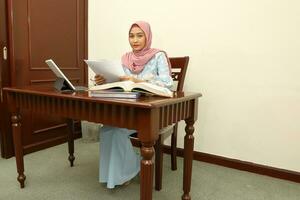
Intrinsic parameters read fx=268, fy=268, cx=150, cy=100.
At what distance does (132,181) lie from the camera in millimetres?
1941

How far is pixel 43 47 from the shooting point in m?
2.45

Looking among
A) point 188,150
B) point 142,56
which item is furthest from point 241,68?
point 188,150

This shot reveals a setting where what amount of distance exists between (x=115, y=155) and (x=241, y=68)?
1.19 metres

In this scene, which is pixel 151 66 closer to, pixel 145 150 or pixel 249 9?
pixel 145 150

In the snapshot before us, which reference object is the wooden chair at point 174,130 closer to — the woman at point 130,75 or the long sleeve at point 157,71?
the woman at point 130,75

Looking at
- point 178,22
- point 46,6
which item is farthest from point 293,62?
point 46,6

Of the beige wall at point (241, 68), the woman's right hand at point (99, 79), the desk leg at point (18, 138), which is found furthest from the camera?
the beige wall at point (241, 68)

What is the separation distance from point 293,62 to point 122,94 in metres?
1.39

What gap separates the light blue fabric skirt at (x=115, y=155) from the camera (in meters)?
1.70

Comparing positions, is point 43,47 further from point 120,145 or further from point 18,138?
point 120,145

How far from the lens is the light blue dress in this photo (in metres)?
1.69

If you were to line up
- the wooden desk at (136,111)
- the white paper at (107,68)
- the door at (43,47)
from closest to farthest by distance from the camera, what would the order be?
the wooden desk at (136,111) < the white paper at (107,68) < the door at (43,47)

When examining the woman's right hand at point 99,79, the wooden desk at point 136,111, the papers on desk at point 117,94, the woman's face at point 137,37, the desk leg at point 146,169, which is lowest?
the desk leg at point 146,169

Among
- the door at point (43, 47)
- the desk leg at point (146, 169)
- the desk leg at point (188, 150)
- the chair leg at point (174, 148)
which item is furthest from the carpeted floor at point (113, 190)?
the desk leg at point (146, 169)
